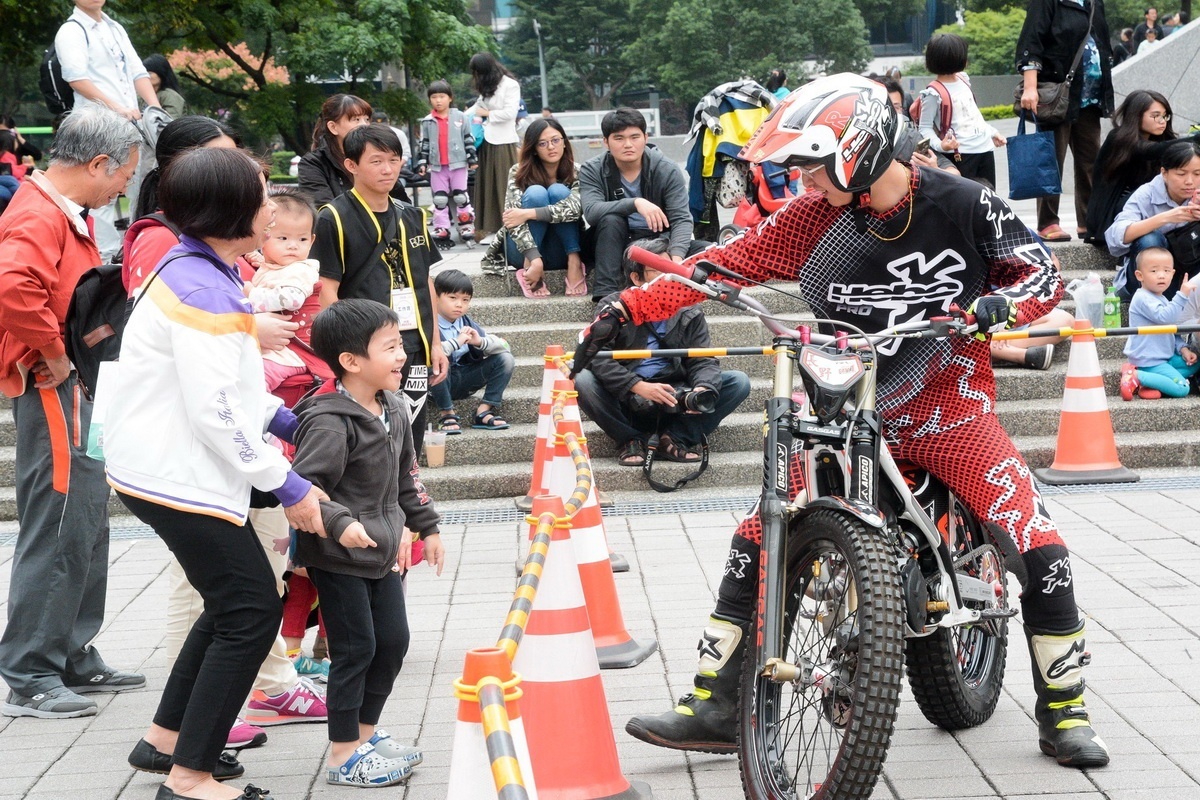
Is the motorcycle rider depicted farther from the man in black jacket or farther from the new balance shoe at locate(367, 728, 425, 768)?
the man in black jacket

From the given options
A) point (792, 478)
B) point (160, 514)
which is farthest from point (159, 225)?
point (792, 478)

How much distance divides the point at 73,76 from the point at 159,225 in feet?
16.5

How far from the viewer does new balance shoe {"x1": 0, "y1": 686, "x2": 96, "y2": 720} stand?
463 centimetres

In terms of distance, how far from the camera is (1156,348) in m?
8.66

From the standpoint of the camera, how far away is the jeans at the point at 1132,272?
8859 millimetres

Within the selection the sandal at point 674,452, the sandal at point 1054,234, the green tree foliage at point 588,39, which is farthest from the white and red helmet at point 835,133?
the green tree foliage at point 588,39

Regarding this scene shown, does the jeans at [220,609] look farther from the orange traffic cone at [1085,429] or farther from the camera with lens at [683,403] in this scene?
the orange traffic cone at [1085,429]

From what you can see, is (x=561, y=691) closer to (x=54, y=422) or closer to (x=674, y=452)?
(x=54, y=422)

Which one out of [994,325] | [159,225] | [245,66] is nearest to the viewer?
[994,325]

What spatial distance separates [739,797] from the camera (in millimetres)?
3740

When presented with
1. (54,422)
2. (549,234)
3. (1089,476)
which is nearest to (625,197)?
(549,234)

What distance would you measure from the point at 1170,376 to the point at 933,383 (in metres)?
5.45

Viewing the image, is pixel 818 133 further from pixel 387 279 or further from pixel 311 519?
pixel 387 279

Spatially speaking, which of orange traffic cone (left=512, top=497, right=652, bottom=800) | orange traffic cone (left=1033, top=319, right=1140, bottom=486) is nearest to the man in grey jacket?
orange traffic cone (left=1033, top=319, right=1140, bottom=486)
